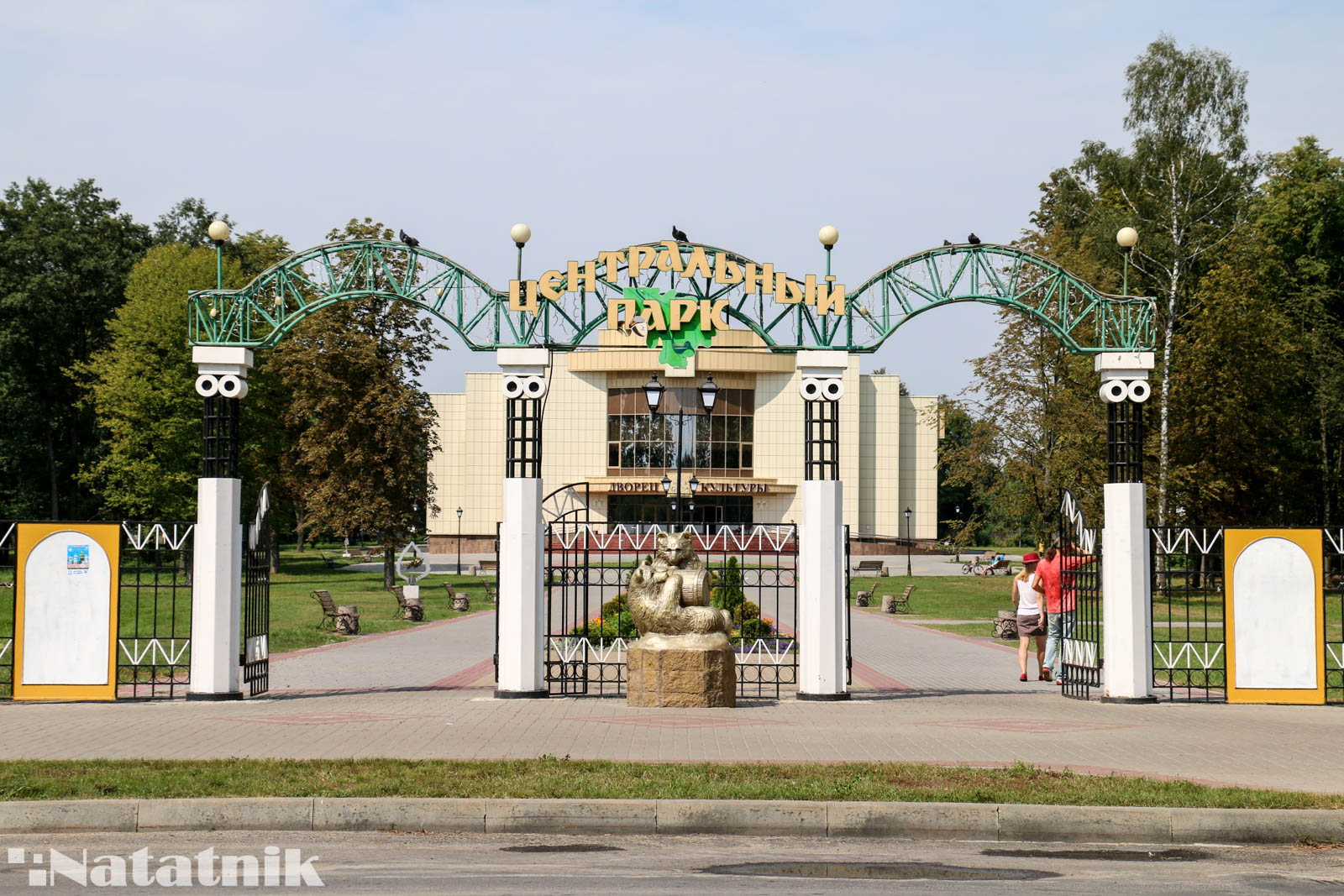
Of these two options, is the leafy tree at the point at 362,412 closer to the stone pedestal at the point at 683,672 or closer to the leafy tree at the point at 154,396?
the leafy tree at the point at 154,396

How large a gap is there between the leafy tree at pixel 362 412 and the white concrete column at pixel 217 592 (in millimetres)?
25441

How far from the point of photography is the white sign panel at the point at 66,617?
13867mm

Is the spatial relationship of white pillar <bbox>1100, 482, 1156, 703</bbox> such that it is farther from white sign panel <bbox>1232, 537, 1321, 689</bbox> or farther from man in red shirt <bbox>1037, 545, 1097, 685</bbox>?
white sign panel <bbox>1232, 537, 1321, 689</bbox>

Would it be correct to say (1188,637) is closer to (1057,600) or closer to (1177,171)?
(1057,600)

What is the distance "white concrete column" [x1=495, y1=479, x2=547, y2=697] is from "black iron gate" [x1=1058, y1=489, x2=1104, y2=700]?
20.9ft

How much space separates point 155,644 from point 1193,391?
34474 millimetres

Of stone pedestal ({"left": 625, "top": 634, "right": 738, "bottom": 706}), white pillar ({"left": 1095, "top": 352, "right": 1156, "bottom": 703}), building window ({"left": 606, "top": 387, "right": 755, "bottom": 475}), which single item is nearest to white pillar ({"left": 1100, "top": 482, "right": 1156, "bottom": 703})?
white pillar ({"left": 1095, "top": 352, "right": 1156, "bottom": 703})

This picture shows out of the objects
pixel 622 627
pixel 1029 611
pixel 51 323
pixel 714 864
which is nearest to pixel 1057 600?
pixel 1029 611

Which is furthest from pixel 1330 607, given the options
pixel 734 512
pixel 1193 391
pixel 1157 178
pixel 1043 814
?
pixel 734 512

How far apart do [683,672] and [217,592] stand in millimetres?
5518

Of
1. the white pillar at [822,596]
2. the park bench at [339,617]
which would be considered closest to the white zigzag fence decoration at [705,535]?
the white pillar at [822,596]

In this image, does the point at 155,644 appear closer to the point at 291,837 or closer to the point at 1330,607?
the point at 291,837

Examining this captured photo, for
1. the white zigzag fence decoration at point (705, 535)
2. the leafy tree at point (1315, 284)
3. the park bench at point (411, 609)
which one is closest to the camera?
the white zigzag fence decoration at point (705, 535)

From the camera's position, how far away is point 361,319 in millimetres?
41062
